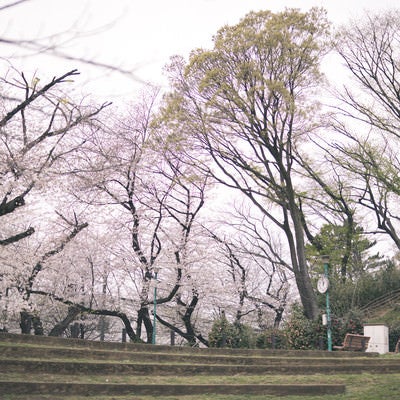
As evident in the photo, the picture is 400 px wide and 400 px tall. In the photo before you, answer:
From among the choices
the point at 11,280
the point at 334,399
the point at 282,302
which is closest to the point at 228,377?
the point at 334,399

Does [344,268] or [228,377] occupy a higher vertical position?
[344,268]

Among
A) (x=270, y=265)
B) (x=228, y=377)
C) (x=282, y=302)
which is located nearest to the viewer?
(x=228, y=377)

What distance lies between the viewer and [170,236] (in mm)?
22688

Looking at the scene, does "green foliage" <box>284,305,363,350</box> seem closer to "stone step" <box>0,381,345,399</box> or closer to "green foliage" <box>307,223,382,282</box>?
"green foliage" <box>307,223,382,282</box>

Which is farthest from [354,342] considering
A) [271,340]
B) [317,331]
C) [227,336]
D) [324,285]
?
[227,336]

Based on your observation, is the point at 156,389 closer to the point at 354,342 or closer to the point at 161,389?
the point at 161,389

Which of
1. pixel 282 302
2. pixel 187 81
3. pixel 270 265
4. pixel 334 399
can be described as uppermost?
pixel 187 81

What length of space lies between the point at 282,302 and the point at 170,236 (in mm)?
9761

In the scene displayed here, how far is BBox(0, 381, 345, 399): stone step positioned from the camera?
777cm

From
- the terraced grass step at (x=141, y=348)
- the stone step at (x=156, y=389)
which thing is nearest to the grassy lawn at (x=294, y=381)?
the stone step at (x=156, y=389)

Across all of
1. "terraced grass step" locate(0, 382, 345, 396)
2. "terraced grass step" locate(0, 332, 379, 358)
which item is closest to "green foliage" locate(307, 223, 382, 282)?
"terraced grass step" locate(0, 332, 379, 358)

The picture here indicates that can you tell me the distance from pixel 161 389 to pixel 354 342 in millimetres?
8936

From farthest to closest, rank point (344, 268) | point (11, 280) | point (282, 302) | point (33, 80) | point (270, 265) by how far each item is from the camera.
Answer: point (270, 265), point (282, 302), point (344, 268), point (11, 280), point (33, 80)

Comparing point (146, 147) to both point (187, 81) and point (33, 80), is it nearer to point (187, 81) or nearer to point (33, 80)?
point (187, 81)
